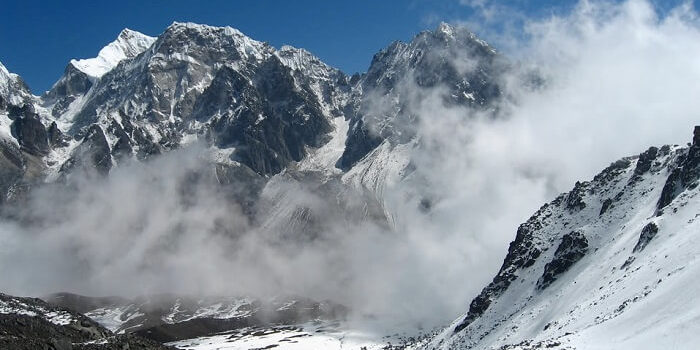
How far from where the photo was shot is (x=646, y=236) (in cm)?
15438

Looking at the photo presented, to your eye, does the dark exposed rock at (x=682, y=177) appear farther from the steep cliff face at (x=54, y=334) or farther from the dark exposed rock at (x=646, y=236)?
the steep cliff face at (x=54, y=334)

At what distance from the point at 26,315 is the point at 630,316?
507 feet

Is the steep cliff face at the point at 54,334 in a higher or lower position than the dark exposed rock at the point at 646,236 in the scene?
higher

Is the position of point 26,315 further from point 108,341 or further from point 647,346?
point 647,346

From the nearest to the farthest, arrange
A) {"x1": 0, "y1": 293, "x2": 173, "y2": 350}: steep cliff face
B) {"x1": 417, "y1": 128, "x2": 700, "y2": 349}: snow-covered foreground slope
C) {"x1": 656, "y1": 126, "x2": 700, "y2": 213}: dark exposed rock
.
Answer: {"x1": 417, "y1": 128, "x2": 700, "y2": 349}: snow-covered foreground slope → {"x1": 0, "y1": 293, "x2": 173, "y2": 350}: steep cliff face → {"x1": 656, "y1": 126, "x2": 700, "y2": 213}: dark exposed rock

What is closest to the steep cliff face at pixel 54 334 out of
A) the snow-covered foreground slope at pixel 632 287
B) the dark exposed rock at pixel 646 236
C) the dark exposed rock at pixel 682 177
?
the snow-covered foreground slope at pixel 632 287

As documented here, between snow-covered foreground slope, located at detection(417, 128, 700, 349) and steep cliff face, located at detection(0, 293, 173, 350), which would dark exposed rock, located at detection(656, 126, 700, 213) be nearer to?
snow-covered foreground slope, located at detection(417, 128, 700, 349)

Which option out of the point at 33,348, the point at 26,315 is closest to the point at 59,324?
the point at 26,315

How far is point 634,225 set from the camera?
18425 centimetres

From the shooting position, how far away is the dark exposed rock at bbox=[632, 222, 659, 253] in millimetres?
152500

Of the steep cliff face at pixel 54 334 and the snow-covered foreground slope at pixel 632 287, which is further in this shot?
the steep cliff face at pixel 54 334

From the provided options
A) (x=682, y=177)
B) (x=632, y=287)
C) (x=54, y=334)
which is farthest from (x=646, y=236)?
(x=54, y=334)

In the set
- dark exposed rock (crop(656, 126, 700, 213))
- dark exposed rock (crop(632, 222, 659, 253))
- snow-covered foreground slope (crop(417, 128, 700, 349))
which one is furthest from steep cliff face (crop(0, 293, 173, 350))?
dark exposed rock (crop(656, 126, 700, 213))

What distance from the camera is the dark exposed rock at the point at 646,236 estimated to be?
6004 inches
